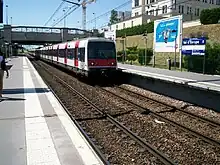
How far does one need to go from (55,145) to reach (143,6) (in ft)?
285

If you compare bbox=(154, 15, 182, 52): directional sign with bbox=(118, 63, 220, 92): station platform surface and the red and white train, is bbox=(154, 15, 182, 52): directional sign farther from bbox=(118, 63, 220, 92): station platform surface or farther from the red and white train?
the red and white train

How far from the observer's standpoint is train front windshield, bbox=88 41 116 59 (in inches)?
803

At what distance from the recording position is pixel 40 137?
7336 mm

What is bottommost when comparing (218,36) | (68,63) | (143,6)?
(68,63)

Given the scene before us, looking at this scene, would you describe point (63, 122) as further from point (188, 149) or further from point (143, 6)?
point (143, 6)

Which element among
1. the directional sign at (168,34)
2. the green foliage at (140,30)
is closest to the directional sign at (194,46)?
the directional sign at (168,34)

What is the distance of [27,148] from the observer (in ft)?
21.4

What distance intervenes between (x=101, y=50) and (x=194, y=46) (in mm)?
6894

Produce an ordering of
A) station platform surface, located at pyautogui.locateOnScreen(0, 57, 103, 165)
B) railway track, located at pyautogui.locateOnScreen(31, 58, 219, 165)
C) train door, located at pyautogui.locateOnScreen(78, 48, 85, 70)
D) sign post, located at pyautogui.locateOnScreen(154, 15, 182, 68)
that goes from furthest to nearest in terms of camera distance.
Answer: sign post, located at pyautogui.locateOnScreen(154, 15, 182, 68), train door, located at pyautogui.locateOnScreen(78, 48, 85, 70), railway track, located at pyautogui.locateOnScreen(31, 58, 219, 165), station platform surface, located at pyautogui.locateOnScreen(0, 57, 103, 165)

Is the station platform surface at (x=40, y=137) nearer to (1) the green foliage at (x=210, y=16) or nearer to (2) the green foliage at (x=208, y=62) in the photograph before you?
Result: (2) the green foliage at (x=208, y=62)

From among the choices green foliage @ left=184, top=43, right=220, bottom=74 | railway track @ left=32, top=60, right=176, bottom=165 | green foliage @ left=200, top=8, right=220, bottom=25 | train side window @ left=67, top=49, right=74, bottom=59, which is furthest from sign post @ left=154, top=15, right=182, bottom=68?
green foliage @ left=200, top=8, right=220, bottom=25

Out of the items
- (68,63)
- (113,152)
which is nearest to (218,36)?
(68,63)

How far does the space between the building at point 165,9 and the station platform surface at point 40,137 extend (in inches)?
2579

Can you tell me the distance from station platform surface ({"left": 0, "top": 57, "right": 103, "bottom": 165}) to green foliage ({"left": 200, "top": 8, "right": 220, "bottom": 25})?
118ft
